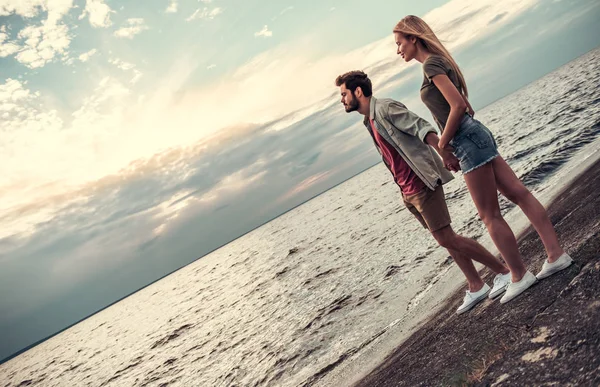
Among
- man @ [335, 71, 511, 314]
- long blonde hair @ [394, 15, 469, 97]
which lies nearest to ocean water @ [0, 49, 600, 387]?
man @ [335, 71, 511, 314]

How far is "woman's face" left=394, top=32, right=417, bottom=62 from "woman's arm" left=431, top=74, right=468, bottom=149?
37cm

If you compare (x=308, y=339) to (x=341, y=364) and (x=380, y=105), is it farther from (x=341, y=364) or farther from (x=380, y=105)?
(x=380, y=105)

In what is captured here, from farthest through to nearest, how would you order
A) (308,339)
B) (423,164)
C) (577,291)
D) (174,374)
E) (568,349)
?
(174,374) < (308,339) < (423,164) < (577,291) < (568,349)

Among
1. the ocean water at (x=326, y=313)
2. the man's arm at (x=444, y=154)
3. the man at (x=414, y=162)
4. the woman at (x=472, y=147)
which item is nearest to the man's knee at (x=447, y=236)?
the man at (x=414, y=162)

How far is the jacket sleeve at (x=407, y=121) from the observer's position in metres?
3.46

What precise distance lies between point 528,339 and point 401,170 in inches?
75.0

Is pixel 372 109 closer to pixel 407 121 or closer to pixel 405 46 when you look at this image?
pixel 407 121

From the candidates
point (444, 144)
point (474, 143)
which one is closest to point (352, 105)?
point (444, 144)

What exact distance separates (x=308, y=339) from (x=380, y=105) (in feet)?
18.5

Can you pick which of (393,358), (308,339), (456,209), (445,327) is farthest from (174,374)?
(456,209)

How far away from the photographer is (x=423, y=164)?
3.68 m

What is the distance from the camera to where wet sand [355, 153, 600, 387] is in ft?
6.92

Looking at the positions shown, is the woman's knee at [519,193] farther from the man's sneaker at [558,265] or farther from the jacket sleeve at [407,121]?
the jacket sleeve at [407,121]

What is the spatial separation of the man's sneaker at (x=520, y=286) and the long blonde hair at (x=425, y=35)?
1.71 m
